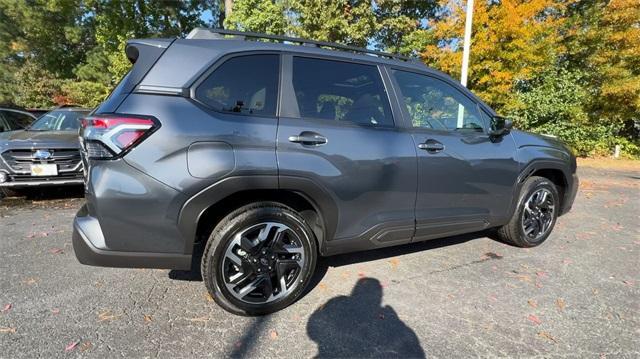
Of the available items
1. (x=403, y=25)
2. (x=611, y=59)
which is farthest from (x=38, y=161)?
(x=611, y=59)

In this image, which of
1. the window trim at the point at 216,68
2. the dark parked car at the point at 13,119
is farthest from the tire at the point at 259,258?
the dark parked car at the point at 13,119

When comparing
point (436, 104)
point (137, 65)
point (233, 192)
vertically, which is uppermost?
point (137, 65)

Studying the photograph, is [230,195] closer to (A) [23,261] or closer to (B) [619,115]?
(A) [23,261]

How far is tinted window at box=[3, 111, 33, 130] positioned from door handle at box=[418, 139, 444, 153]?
25.5ft

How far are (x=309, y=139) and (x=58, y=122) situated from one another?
249 inches

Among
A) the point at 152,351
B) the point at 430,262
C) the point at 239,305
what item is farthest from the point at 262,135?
the point at 430,262

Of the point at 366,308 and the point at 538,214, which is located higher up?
the point at 538,214

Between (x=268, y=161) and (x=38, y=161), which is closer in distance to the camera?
(x=268, y=161)

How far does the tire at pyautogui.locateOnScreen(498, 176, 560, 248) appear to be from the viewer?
404cm

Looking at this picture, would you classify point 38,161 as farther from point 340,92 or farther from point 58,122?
point 340,92

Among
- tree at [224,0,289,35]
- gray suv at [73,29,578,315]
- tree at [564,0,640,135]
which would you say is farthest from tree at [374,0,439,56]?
gray suv at [73,29,578,315]

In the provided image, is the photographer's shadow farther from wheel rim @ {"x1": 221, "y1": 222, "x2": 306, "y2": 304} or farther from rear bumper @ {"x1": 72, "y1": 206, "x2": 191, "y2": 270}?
rear bumper @ {"x1": 72, "y1": 206, "x2": 191, "y2": 270}

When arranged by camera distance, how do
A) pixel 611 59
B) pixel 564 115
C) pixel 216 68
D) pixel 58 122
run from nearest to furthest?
1. pixel 216 68
2. pixel 58 122
3. pixel 611 59
4. pixel 564 115

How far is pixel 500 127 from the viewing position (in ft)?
12.0
